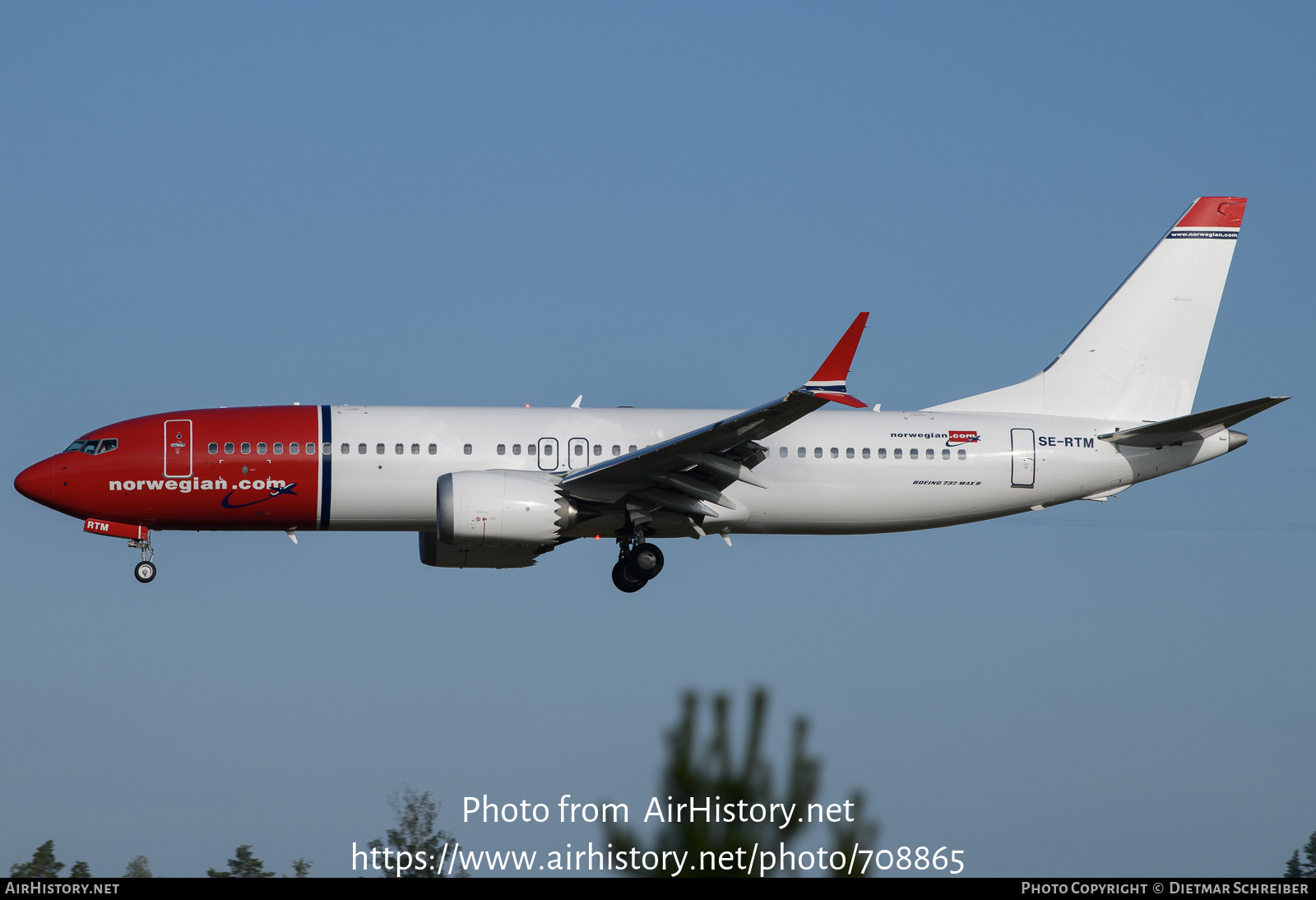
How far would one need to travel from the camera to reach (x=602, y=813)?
23.8m

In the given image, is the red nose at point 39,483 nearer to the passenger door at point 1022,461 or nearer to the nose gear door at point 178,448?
the nose gear door at point 178,448

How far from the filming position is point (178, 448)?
33312 millimetres

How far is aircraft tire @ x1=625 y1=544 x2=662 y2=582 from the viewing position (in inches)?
1358

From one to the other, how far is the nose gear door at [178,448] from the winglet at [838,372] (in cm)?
1299

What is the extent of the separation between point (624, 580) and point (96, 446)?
1152cm

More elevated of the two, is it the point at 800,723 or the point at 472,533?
Answer: the point at 472,533

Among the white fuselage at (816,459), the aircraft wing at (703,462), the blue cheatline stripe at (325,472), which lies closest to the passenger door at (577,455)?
the white fuselage at (816,459)

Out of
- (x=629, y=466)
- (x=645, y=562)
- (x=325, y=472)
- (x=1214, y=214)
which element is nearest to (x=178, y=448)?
(x=325, y=472)

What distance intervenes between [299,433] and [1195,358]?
21.0 m

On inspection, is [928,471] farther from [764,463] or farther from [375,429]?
[375,429]

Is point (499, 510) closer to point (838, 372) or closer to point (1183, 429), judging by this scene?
point (838, 372)
